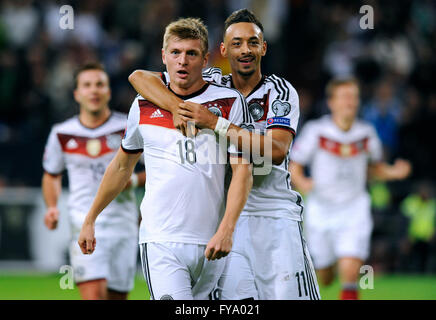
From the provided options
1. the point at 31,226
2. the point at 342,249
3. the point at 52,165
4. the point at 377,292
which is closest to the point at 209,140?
the point at 52,165

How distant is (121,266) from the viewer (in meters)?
6.54

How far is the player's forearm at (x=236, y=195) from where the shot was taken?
4305 millimetres

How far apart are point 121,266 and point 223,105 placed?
8.05 feet

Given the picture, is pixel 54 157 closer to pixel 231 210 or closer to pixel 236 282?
pixel 236 282

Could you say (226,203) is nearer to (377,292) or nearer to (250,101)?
(250,101)

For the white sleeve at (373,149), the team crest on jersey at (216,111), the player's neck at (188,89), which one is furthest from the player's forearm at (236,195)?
the white sleeve at (373,149)

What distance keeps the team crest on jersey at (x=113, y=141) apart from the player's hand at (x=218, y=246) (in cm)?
251

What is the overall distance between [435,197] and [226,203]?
865 centimetres

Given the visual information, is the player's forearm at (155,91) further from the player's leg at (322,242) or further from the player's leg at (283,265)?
the player's leg at (322,242)

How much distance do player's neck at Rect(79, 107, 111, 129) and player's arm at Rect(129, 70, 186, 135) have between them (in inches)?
75.8

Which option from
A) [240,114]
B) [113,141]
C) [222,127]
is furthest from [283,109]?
[113,141]

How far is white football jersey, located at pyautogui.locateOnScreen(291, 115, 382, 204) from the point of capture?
343 inches

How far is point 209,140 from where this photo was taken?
4.55 meters

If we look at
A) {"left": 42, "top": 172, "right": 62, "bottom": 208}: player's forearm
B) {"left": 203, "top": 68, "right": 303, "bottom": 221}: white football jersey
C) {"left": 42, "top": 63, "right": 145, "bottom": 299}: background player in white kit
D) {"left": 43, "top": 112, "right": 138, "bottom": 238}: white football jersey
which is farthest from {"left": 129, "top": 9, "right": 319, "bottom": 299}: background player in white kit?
{"left": 42, "top": 172, "right": 62, "bottom": 208}: player's forearm
